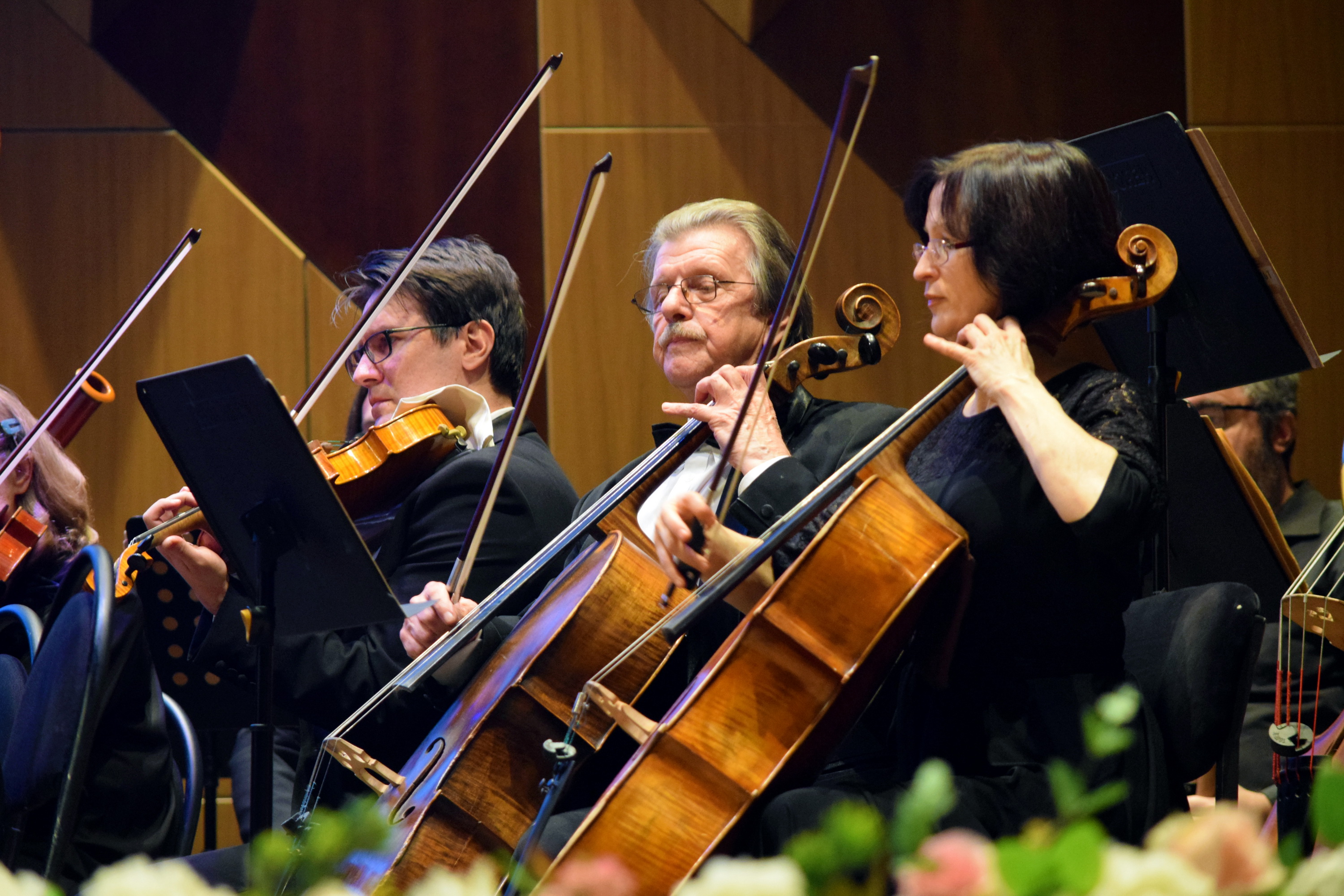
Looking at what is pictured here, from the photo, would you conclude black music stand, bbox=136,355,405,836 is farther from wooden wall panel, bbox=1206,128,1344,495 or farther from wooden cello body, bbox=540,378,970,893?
wooden wall panel, bbox=1206,128,1344,495

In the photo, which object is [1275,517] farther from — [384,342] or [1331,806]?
[1331,806]

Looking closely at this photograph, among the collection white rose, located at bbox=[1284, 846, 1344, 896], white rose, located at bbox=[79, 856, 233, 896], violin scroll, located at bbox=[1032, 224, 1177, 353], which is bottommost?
white rose, located at bbox=[1284, 846, 1344, 896]

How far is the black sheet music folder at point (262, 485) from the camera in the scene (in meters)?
1.52

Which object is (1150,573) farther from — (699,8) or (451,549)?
(699,8)

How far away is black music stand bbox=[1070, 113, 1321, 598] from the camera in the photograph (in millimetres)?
1727

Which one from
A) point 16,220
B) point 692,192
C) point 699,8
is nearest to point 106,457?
point 16,220

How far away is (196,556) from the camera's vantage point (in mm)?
1986

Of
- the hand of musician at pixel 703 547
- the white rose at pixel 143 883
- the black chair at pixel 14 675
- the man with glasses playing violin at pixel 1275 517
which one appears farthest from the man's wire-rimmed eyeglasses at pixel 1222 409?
the white rose at pixel 143 883

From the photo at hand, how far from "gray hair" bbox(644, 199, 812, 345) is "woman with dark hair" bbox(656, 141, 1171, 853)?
41 centimetres

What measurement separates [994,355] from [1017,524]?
183 millimetres

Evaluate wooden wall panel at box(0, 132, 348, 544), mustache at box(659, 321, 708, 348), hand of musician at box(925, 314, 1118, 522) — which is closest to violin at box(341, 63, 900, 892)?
hand of musician at box(925, 314, 1118, 522)

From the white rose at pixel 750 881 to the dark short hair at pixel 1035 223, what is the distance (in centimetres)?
114

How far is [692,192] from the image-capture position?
3320 millimetres

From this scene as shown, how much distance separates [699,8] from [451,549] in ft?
5.95
